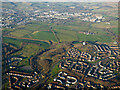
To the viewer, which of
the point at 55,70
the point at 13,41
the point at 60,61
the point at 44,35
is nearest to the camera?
the point at 55,70

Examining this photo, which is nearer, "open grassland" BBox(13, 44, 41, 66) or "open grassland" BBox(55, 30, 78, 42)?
"open grassland" BBox(13, 44, 41, 66)

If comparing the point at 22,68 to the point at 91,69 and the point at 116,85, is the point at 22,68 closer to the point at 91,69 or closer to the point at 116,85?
the point at 91,69

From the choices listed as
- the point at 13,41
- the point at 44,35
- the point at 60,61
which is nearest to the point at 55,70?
the point at 60,61

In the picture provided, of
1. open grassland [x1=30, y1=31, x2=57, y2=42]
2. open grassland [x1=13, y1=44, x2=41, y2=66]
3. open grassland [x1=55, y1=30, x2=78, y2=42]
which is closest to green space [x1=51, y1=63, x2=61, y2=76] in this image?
open grassland [x1=13, y1=44, x2=41, y2=66]

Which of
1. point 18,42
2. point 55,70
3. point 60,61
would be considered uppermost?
point 18,42

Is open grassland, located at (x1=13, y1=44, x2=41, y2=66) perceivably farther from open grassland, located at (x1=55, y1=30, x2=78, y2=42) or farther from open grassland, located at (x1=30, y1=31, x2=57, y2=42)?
open grassland, located at (x1=55, y1=30, x2=78, y2=42)

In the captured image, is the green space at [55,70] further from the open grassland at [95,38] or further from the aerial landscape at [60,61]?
the open grassland at [95,38]

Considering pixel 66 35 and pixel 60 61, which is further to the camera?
pixel 66 35

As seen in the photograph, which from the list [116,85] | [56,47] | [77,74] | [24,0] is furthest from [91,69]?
[24,0]

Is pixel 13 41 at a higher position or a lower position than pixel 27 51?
higher

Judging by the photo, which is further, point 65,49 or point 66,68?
point 65,49

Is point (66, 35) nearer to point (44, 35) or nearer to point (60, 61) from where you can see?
point (44, 35)
